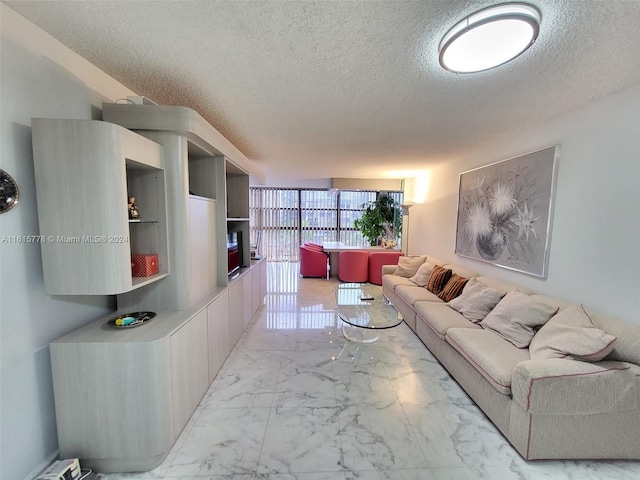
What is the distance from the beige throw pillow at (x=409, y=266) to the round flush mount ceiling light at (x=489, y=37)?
3475 mm

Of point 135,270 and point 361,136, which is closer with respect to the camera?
point 135,270

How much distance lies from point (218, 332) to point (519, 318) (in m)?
2.59

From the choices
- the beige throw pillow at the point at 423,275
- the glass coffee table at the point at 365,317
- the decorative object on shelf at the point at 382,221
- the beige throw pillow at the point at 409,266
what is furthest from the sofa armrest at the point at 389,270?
the decorative object on shelf at the point at 382,221

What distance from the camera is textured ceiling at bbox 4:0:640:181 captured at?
1150 mm

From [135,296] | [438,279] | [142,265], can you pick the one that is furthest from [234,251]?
[438,279]

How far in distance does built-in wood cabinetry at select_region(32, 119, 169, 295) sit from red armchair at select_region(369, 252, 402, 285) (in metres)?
4.85

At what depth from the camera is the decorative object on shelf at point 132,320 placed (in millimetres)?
1641

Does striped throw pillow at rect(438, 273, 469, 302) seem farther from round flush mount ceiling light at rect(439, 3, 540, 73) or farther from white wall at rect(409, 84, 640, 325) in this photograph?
round flush mount ceiling light at rect(439, 3, 540, 73)

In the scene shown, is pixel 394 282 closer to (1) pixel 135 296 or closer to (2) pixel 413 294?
(2) pixel 413 294

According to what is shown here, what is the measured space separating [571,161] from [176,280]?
3.27 meters

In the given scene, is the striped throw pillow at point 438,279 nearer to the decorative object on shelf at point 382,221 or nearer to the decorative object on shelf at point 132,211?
the decorative object on shelf at point 382,221

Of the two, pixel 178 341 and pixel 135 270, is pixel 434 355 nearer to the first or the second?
pixel 178 341

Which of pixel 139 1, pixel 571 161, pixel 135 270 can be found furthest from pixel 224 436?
pixel 571 161

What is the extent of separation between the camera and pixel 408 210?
5.66 m
